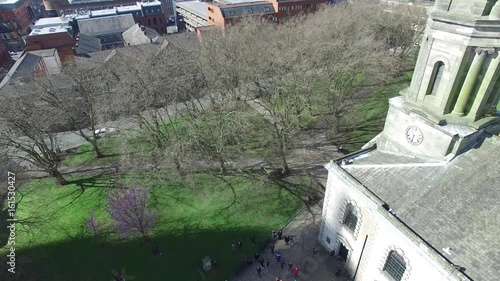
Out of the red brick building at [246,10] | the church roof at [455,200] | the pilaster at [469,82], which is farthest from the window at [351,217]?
the red brick building at [246,10]

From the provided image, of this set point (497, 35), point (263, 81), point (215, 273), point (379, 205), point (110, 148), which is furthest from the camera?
point (110, 148)

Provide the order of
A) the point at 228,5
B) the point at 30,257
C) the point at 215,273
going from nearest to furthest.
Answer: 1. the point at 215,273
2. the point at 30,257
3. the point at 228,5

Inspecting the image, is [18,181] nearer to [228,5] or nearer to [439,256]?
[439,256]

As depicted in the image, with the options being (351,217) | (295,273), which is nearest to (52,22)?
(295,273)

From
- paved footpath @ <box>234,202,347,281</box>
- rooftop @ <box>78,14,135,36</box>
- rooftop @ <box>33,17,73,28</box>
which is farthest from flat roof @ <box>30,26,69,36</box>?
paved footpath @ <box>234,202,347,281</box>

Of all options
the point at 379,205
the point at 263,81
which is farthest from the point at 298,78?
the point at 379,205

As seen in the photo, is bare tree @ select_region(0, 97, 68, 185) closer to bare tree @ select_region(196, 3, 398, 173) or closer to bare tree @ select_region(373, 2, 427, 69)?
bare tree @ select_region(196, 3, 398, 173)
